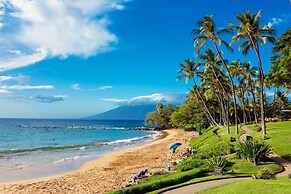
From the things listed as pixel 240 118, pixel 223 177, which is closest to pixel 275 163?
pixel 223 177

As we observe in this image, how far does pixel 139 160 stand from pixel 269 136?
13443mm

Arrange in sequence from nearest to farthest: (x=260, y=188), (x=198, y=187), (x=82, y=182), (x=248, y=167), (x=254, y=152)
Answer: (x=260, y=188) → (x=198, y=187) → (x=248, y=167) → (x=254, y=152) → (x=82, y=182)

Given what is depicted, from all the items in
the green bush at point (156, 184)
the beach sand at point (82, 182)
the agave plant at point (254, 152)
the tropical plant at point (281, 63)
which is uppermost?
the tropical plant at point (281, 63)

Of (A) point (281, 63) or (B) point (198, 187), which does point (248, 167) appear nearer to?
(B) point (198, 187)

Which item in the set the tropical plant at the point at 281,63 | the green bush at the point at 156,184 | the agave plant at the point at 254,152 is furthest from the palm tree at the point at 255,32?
the green bush at the point at 156,184

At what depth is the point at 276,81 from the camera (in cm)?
3531

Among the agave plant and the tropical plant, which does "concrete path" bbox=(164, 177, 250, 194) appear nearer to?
the agave plant

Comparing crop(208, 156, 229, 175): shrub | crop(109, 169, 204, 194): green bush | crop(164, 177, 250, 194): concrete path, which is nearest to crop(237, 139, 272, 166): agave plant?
crop(208, 156, 229, 175): shrub

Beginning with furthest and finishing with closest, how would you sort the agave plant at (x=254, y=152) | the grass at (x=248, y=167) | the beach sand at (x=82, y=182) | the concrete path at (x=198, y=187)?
the beach sand at (x=82, y=182) < the agave plant at (x=254, y=152) < the grass at (x=248, y=167) < the concrete path at (x=198, y=187)

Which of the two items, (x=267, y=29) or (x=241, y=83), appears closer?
(x=267, y=29)

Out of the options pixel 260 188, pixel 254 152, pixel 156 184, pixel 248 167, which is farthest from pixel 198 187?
pixel 254 152

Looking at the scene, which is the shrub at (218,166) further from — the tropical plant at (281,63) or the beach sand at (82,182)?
the tropical plant at (281,63)

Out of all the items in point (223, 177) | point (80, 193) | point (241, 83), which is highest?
point (241, 83)

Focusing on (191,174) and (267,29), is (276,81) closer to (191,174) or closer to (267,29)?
(267,29)
